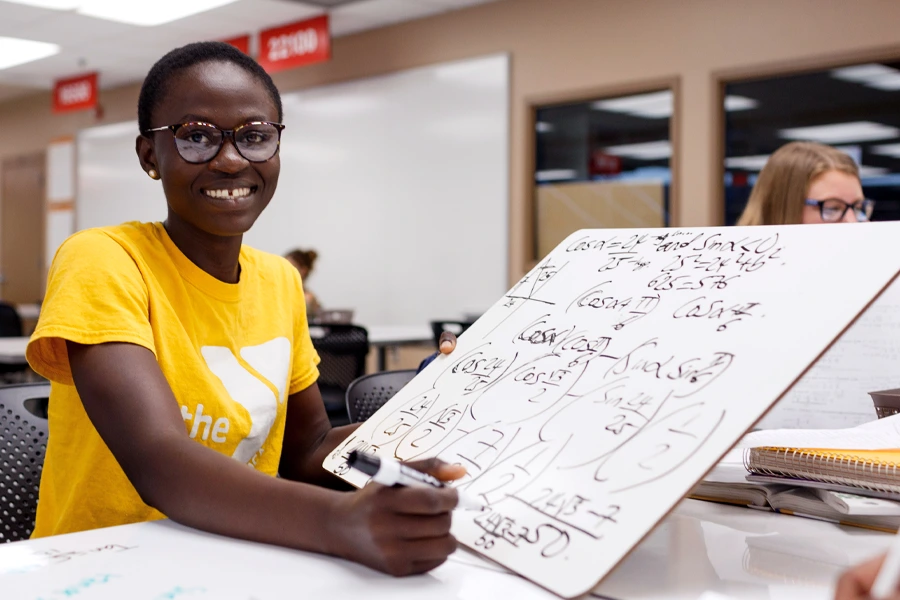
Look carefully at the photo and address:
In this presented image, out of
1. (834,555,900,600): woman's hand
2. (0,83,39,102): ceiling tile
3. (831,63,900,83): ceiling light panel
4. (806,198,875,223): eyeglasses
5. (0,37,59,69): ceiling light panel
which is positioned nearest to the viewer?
(834,555,900,600): woman's hand

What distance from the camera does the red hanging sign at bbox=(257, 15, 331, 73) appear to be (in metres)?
5.93

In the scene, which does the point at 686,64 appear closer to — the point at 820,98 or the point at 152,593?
the point at 820,98

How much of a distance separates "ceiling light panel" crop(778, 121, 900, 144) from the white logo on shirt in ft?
13.6

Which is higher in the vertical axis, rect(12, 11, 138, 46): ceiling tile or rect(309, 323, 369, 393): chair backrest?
rect(12, 11, 138, 46): ceiling tile

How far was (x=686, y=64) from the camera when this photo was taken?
4938mm

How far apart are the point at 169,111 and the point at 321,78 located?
20.0 ft

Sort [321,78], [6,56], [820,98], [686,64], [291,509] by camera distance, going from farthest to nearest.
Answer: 1. [6,56]
2. [321,78]
3. [686,64]
4. [820,98]
5. [291,509]

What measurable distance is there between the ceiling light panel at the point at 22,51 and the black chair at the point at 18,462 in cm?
677

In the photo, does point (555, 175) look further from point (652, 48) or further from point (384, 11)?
point (384, 11)

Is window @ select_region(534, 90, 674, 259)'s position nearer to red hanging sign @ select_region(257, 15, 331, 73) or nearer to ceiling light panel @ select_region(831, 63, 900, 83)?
ceiling light panel @ select_region(831, 63, 900, 83)

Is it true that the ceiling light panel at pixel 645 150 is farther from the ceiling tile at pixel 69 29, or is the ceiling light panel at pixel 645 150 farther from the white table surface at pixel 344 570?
the white table surface at pixel 344 570

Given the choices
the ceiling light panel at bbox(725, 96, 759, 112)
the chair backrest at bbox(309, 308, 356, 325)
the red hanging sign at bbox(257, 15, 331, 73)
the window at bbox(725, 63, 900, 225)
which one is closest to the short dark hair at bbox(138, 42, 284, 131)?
the chair backrest at bbox(309, 308, 356, 325)

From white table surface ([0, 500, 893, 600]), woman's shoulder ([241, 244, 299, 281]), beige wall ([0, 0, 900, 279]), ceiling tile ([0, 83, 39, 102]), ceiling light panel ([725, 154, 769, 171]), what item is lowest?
white table surface ([0, 500, 893, 600])

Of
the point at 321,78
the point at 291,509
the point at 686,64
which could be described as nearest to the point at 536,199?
the point at 686,64
